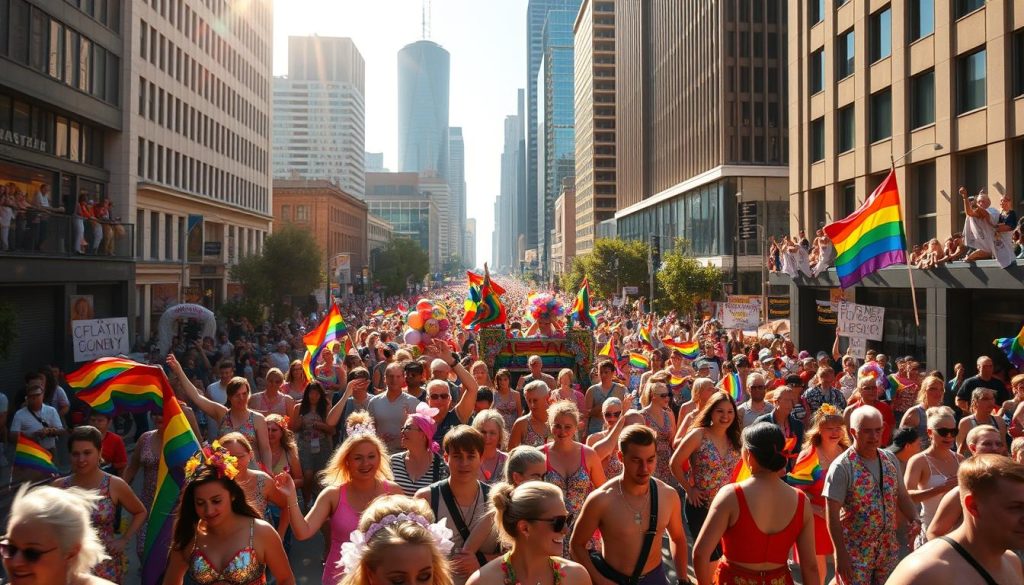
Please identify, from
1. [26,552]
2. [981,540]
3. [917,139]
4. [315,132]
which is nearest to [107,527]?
[26,552]

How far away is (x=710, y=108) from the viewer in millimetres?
59188

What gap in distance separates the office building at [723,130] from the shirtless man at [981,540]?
4394cm

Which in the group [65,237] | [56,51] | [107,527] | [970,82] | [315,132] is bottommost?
[107,527]

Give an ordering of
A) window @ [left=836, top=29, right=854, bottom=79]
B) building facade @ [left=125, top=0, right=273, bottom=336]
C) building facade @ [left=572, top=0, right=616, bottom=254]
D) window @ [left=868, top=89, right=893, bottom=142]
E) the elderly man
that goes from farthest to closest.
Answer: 1. building facade @ [left=572, top=0, right=616, bottom=254]
2. building facade @ [left=125, top=0, right=273, bottom=336]
3. window @ [left=836, top=29, right=854, bottom=79]
4. window @ [left=868, top=89, right=893, bottom=142]
5. the elderly man

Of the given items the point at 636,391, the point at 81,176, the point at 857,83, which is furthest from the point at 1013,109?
the point at 81,176

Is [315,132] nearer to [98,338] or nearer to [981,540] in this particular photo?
[98,338]

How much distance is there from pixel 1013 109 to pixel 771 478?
54.8ft

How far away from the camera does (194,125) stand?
42781 millimetres

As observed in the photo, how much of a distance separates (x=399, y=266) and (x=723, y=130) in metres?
45.0

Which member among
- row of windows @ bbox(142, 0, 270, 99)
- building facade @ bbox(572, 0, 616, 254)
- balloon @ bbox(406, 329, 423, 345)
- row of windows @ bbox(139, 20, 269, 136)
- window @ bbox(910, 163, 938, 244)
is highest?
building facade @ bbox(572, 0, 616, 254)

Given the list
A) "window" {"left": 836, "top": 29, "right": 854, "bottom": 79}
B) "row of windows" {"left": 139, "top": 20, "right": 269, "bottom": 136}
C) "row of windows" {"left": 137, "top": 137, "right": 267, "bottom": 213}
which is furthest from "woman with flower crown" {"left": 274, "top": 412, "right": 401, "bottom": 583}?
"row of windows" {"left": 139, "top": 20, "right": 269, "bottom": 136}

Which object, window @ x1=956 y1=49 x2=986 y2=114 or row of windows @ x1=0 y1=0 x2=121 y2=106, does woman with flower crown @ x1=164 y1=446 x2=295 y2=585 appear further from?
row of windows @ x1=0 y1=0 x2=121 y2=106

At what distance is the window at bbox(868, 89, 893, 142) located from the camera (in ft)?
74.1

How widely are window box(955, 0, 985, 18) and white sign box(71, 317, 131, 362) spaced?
1910 centimetres
